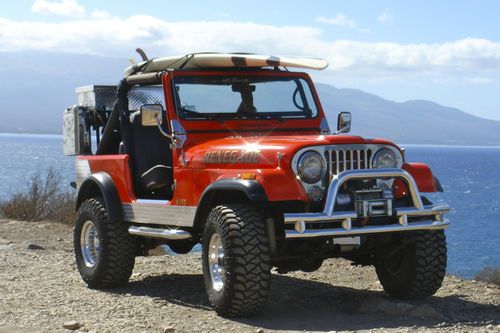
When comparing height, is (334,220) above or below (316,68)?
below

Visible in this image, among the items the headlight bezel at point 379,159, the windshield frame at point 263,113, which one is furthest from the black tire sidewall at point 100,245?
the headlight bezel at point 379,159

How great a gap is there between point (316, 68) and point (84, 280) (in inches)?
125

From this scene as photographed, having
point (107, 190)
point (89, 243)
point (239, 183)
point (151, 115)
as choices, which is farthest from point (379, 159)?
point (89, 243)

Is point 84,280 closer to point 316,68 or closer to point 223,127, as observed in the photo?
point 223,127

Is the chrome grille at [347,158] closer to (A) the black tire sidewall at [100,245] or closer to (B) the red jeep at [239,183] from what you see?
(B) the red jeep at [239,183]

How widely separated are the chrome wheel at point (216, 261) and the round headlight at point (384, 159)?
1399 mm

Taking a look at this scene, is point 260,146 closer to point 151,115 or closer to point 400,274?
point 151,115

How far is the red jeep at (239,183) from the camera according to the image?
7266 mm

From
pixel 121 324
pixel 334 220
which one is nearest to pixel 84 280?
pixel 121 324

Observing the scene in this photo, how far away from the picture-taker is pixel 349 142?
296 inches

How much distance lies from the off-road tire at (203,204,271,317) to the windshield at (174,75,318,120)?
5.33 ft

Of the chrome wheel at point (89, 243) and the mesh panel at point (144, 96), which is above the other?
the mesh panel at point (144, 96)

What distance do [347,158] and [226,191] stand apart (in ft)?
3.30

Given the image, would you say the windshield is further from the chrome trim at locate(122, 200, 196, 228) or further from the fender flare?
the fender flare
